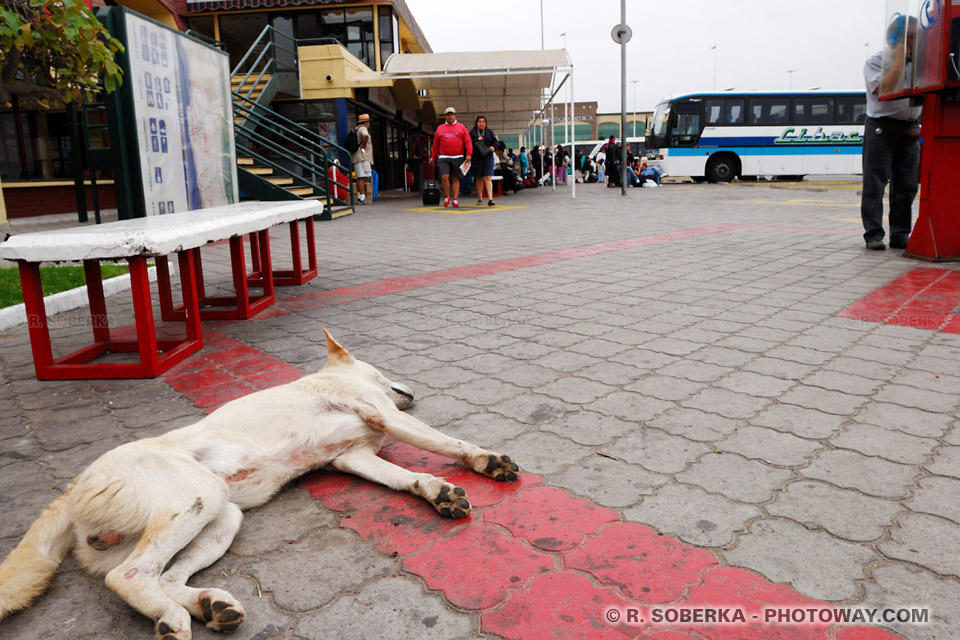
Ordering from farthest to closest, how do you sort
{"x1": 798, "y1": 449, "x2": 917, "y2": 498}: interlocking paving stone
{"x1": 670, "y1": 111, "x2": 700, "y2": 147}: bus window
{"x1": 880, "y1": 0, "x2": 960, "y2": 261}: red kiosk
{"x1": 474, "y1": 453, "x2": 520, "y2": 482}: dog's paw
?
{"x1": 670, "y1": 111, "x2": 700, "y2": 147}: bus window → {"x1": 880, "y1": 0, "x2": 960, "y2": 261}: red kiosk → {"x1": 474, "y1": 453, "x2": 520, "y2": 482}: dog's paw → {"x1": 798, "y1": 449, "x2": 917, "y2": 498}: interlocking paving stone

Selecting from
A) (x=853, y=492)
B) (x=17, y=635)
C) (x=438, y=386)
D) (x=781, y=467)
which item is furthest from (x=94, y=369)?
(x=853, y=492)

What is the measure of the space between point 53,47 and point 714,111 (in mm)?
25233

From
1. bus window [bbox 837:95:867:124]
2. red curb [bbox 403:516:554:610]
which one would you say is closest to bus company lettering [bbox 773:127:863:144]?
bus window [bbox 837:95:867:124]

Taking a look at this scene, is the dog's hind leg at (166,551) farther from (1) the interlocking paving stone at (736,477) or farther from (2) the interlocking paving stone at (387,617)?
(1) the interlocking paving stone at (736,477)

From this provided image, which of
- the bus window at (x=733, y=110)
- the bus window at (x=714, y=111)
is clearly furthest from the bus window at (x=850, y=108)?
the bus window at (x=714, y=111)

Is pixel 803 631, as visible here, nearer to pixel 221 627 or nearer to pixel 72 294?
pixel 221 627

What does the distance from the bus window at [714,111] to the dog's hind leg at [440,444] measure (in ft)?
86.1

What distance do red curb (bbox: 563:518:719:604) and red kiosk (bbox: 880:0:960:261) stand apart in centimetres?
635

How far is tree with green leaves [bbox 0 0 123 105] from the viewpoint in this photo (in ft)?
14.0

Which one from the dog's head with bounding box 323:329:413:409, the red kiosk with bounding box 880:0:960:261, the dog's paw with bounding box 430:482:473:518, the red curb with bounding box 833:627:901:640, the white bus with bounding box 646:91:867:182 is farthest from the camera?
the white bus with bounding box 646:91:867:182

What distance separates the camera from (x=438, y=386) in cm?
365

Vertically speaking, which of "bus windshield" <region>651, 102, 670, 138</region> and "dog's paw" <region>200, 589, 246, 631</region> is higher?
"bus windshield" <region>651, 102, 670, 138</region>

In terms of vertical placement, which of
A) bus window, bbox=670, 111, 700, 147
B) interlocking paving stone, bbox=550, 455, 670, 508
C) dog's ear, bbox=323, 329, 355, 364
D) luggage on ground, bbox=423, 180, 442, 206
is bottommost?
interlocking paving stone, bbox=550, 455, 670, 508

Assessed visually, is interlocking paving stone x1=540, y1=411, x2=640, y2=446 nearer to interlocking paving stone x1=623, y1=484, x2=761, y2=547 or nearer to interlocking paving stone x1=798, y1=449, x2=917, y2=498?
interlocking paving stone x1=623, y1=484, x2=761, y2=547
